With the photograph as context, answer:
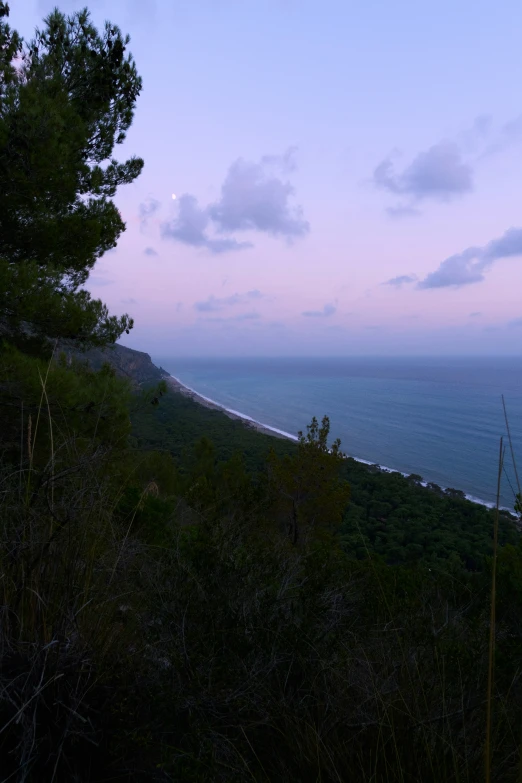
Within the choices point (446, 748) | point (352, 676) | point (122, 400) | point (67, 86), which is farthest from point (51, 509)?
point (67, 86)

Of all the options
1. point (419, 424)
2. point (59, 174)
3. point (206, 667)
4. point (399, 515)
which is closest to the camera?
point (206, 667)

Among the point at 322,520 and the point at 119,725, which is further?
the point at 322,520

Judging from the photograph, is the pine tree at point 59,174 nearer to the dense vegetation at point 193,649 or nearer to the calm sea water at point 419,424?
the dense vegetation at point 193,649

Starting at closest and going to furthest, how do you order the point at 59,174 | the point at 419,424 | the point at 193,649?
1. the point at 193,649
2. the point at 59,174
3. the point at 419,424

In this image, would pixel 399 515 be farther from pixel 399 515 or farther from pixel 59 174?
pixel 59 174

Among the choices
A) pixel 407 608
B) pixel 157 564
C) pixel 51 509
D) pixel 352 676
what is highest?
pixel 51 509

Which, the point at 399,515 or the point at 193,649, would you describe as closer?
the point at 193,649

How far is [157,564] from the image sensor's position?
8.30 feet

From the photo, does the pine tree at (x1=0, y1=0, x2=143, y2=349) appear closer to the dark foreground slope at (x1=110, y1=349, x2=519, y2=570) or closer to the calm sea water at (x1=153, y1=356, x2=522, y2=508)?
the dark foreground slope at (x1=110, y1=349, x2=519, y2=570)

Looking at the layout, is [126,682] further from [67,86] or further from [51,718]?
[67,86]

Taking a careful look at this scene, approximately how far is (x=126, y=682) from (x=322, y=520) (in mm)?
10685

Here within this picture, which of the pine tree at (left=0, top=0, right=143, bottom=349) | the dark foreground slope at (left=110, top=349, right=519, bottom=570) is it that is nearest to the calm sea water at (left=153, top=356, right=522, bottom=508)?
the dark foreground slope at (left=110, top=349, right=519, bottom=570)

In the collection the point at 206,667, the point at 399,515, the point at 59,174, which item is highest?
the point at 59,174

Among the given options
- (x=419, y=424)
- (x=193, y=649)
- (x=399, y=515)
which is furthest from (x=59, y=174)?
(x=419, y=424)
